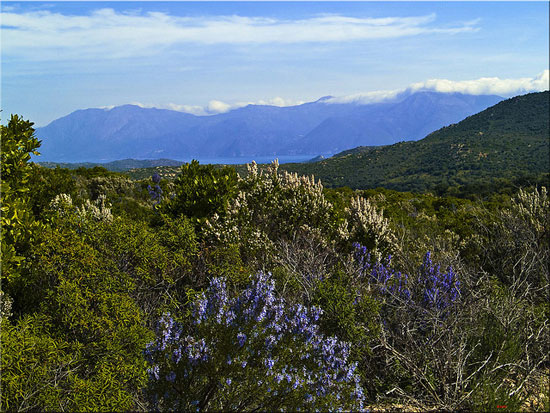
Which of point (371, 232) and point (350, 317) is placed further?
point (371, 232)

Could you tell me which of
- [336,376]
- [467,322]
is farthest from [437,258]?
[336,376]

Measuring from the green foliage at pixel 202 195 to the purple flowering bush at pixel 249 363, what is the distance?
4805 millimetres

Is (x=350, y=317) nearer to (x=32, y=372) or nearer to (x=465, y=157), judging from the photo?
(x=32, y=372)

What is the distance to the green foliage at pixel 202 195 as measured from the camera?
28.2ft

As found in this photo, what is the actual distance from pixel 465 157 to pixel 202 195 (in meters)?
70.0

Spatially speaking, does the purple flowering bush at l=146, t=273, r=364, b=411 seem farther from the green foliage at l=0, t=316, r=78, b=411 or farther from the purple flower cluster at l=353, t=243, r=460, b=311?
the purple flower cluster at l=353, t=243, r=460, b=311

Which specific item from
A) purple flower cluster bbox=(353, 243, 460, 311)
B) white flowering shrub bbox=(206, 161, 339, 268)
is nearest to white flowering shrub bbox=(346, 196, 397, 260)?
white flowering shrub bbox=(206, 161, 339, 268)

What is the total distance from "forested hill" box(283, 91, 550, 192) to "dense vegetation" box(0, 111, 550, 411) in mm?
42693

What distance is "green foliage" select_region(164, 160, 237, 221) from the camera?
859 cm

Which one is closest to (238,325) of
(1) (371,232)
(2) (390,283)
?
(2) (390,283)

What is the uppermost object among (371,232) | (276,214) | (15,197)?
(15,197)

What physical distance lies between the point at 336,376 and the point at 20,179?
5327 mm

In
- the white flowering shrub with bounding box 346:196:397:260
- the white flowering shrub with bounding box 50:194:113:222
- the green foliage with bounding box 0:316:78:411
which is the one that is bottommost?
the green foliage with bounding box 0:316:78:411

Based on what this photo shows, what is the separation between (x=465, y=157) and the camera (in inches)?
2724
